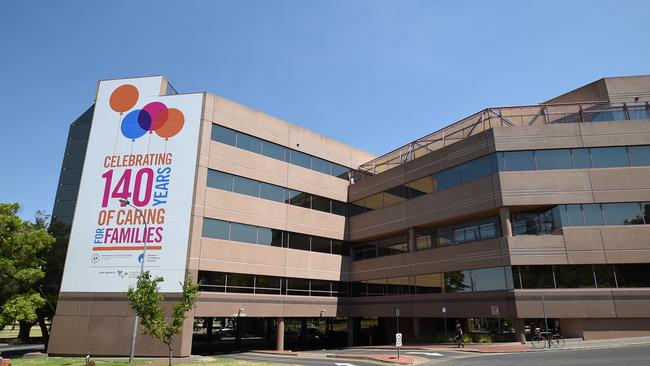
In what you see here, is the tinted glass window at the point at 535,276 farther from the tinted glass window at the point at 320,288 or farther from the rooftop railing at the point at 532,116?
the tinted glass window at the point at 320,288

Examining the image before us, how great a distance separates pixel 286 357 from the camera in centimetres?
2933

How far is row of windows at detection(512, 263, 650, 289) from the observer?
2742cm

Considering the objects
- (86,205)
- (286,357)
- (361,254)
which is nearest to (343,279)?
(361,254)

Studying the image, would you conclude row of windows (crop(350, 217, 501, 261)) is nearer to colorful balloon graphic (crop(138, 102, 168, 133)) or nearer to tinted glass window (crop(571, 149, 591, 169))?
tinted glass window (crop(571, 149, 591, 169))

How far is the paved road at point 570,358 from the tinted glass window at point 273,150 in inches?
889

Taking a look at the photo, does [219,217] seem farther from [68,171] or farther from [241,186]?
[68,171]

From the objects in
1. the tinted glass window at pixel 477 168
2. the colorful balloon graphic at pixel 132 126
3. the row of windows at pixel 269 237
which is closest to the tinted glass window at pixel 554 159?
the tinted glass window at pixel 477 168

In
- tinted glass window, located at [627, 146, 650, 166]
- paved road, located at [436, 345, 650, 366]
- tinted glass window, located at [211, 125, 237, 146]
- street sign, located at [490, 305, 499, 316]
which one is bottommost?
paved road, located at [436, 345, 650, 366]

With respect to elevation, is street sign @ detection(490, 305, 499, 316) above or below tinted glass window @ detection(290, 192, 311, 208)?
below

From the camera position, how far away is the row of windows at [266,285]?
31.3 metres

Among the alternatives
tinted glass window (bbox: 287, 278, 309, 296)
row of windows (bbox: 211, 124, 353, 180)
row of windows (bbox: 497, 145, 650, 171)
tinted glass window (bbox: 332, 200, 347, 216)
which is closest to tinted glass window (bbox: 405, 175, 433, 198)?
row of windows (bbox: 497, 145, 650, 171)

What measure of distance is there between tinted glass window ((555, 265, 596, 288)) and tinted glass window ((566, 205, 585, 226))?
2.98 m

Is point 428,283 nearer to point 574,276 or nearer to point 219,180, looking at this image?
point 574,276

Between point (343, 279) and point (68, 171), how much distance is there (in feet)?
102
